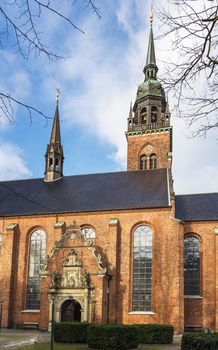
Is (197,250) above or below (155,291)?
above

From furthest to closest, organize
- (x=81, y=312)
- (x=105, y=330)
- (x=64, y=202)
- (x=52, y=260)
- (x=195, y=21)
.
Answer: (x=64, y=202)
(x=52, y=260)
(x=81, y=312)
(x=105, y=330)
(x=195, y=21)

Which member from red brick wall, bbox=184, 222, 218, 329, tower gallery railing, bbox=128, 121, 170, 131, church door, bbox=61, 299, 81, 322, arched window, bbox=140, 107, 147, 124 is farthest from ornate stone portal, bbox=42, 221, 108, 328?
Answer: arched window, bbox=140, 107, 147, 124

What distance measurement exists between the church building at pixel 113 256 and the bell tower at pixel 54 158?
170 inches

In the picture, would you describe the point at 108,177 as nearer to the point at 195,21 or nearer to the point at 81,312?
the point at 81,312

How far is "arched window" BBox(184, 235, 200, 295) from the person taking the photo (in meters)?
31.1

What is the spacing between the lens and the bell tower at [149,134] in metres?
44.9

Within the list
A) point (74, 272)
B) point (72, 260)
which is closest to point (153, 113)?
point (72, 260)

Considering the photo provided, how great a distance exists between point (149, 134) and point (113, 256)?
61.7 feet

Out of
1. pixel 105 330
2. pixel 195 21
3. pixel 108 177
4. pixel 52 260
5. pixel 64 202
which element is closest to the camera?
pixel 195 21

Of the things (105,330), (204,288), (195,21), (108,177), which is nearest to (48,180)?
(108,177)

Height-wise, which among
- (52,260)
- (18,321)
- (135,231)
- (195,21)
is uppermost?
(195,21)

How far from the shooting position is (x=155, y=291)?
98.6ft

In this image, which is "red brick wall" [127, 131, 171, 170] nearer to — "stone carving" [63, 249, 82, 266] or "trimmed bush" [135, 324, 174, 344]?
"stone carving" [63, 249, 82, 266]

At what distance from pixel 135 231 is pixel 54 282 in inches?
284
